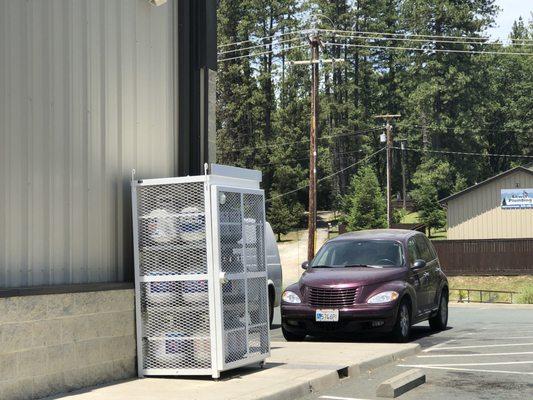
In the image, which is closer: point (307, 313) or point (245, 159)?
point (307, 313)

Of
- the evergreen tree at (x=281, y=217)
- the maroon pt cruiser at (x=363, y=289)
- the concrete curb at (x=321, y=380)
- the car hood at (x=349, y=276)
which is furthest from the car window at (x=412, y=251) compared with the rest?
the evergreen tree at (x=281, y=217)

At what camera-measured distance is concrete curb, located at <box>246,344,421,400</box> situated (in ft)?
29.0

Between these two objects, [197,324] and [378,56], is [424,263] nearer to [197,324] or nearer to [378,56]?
[197,324]

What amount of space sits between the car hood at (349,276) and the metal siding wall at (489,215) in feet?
122

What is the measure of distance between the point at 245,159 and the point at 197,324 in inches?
2644

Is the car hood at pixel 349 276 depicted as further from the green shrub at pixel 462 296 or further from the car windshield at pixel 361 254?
the green shrub at pixel 462 296

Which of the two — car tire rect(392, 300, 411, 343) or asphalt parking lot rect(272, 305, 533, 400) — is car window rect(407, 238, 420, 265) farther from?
asphalt parking lot rect(272, 305, 533, 400)

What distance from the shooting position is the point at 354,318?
1396 centimetres

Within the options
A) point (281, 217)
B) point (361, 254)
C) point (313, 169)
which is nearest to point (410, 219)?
point (281, 217)

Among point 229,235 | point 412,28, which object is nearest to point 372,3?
point 412,28

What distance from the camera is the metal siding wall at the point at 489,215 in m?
49.9

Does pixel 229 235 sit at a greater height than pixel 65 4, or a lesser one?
lesser

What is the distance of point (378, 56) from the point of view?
8525 cm

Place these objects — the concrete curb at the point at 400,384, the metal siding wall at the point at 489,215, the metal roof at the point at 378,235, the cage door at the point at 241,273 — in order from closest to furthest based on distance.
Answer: the concrete curb at the point at 400,384 → the cage door at the point at 241,273 → the metal roof at the point at 378,235 → the metal siding wall at the point at 489,215
